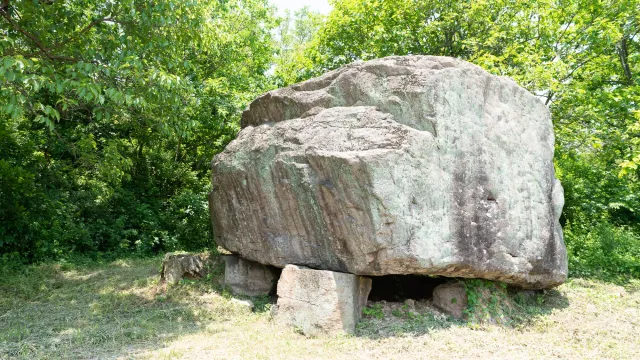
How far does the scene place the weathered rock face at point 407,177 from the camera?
6145 mm

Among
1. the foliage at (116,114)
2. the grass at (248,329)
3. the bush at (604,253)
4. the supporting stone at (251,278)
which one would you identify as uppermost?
the foliage at (116,114)

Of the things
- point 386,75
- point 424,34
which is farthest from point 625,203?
point 386,75

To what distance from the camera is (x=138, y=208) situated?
534 inches

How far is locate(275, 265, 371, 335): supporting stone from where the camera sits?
6.40 metres

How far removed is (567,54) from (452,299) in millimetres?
8596

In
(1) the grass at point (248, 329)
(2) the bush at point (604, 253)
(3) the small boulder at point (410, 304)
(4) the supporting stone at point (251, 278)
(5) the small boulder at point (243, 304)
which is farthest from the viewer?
(2) the bush at point (604, 253)

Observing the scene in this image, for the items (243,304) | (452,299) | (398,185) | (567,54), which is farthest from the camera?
(567,54)

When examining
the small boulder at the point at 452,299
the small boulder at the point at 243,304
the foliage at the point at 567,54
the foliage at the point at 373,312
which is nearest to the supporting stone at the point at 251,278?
the small boulder at the point at 243,304

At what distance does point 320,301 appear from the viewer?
6.49 m

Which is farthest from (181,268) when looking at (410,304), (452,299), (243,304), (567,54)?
(567,54)

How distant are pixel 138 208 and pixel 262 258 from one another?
22.6 ft

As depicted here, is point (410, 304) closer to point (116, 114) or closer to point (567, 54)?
Answer: point (116, 114)

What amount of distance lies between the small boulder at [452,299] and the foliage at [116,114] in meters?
4.67

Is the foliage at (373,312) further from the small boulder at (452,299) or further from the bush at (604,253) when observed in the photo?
the bush at (604,253)
